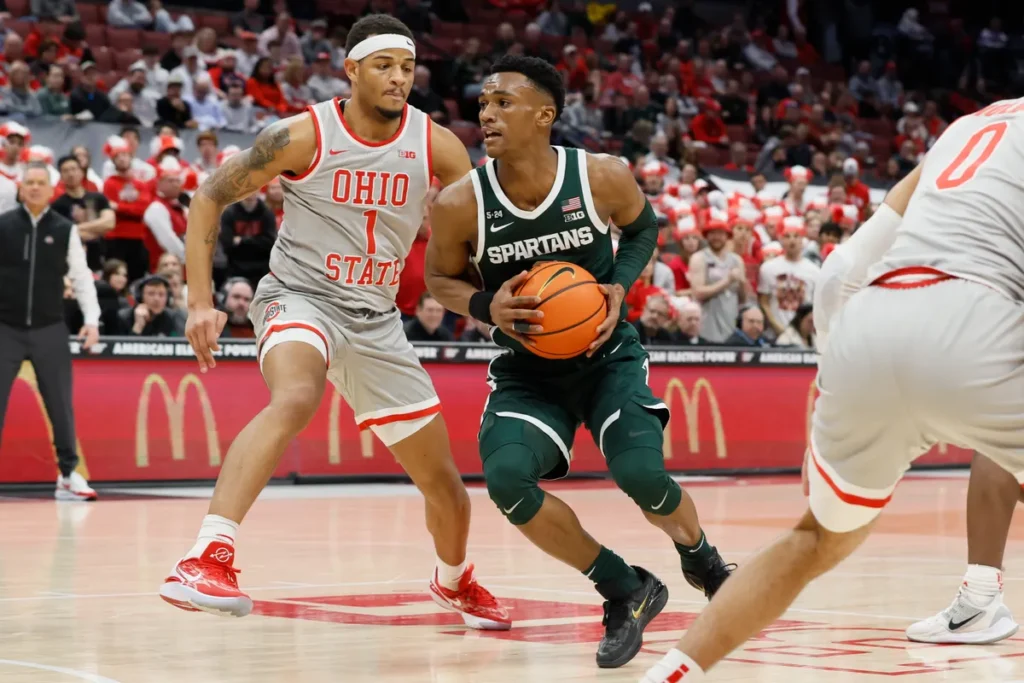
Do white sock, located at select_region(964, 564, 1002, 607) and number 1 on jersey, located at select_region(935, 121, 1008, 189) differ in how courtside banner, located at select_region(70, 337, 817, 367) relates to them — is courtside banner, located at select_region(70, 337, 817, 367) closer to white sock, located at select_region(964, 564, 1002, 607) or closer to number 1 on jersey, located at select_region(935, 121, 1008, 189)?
white sock, located at select_region(964, 564, 1002, 607)

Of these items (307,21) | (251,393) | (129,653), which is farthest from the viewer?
(307,21)

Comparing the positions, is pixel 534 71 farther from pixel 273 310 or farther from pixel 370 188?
pixel 273 310

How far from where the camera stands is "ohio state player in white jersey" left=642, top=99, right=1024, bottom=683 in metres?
3.86

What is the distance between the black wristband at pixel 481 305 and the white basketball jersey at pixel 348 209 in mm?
698

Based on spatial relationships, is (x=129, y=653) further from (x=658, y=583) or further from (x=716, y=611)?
(x=716, y=611)

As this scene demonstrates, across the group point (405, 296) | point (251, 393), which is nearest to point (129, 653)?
point (251, 393)

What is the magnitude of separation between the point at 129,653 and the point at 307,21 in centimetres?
1855

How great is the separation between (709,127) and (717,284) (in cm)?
988

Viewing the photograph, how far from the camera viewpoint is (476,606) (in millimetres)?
6395

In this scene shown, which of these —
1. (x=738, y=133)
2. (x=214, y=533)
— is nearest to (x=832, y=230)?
(x=738, y=133)

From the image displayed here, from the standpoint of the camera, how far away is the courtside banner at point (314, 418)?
42.7ft

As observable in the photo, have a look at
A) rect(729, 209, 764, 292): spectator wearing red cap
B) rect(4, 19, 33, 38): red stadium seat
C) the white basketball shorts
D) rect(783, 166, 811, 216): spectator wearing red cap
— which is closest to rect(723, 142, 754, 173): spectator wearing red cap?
rect(783, 166, 811, 216): spectator wearing red cap

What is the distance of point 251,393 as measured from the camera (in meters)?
13.5

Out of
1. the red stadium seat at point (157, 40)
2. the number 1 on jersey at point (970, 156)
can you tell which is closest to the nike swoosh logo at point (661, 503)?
the number 1 on jersey at point (970, 156)
